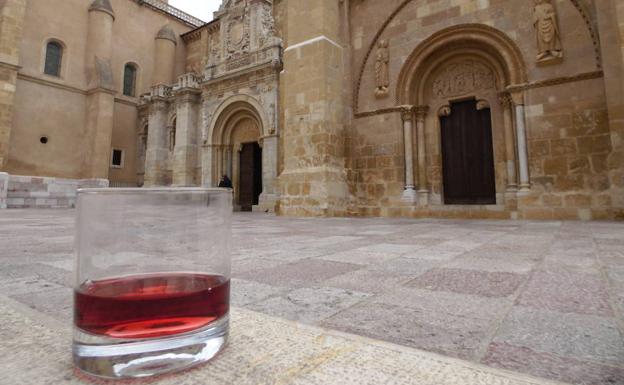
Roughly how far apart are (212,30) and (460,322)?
799 inches

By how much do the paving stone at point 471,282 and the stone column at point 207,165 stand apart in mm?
13064

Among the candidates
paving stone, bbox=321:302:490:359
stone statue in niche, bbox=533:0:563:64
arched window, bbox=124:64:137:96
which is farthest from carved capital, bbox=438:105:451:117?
arched window, bbox=124:64:137:96

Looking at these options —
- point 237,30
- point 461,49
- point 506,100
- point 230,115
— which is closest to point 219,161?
point 230,115

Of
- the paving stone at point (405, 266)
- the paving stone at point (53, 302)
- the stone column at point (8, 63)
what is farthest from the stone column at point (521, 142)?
the stone column at point (8, 63)

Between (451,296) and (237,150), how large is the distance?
13774mm

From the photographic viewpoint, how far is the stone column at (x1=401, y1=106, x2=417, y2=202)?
836 centimetres

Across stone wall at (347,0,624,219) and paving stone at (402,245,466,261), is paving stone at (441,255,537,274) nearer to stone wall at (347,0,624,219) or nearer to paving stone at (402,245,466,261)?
paving stone at (402,245,466,261)

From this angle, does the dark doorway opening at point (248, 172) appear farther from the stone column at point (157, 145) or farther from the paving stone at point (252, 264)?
the paving stone at point (252, 264)

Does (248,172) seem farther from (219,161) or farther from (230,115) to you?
(230,115)

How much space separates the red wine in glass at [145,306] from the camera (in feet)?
2.12

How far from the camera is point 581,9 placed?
6.54 metres

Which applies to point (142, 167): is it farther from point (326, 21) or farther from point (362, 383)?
point (362, 383)

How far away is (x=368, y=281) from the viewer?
1.69m

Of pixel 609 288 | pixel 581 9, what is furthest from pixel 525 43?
pixel 609 288
